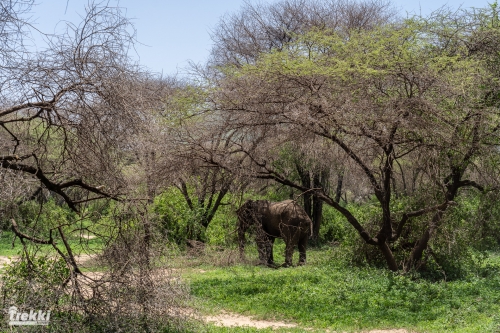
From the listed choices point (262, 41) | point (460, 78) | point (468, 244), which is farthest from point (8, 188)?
point (262, 41)

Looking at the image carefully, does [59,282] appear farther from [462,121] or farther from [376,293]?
[462,121]

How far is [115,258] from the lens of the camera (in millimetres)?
8375

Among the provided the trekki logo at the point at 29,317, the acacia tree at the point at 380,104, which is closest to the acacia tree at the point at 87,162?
the trekki logo at the point at 29,317

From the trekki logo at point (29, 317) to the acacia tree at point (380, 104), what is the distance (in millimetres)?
5498

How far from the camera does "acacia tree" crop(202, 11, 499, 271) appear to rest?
1162 cm

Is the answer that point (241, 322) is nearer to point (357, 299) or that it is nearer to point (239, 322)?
point (239, 322)

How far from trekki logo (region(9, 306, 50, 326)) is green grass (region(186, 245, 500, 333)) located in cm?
300

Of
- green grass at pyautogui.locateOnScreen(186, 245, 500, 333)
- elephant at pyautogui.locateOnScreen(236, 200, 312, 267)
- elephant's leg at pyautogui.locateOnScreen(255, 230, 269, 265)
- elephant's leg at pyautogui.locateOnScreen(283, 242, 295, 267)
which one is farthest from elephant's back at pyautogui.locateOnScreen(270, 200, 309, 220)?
green grass at pyautogui.locateOnScreen(186, 245, 500, 333)

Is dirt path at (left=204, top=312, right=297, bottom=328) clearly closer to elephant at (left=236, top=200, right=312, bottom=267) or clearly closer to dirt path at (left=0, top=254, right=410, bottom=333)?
dirt path at (left=0, top=254, right=410, bottom=333)

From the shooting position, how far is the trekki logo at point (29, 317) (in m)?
7.46

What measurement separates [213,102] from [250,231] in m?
4.85

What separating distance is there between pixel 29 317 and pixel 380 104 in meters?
7.49

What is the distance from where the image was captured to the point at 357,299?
1097cm

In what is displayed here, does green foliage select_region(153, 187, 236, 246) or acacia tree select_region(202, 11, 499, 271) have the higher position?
acacia tree select_region(202, 11, 499, 271)
